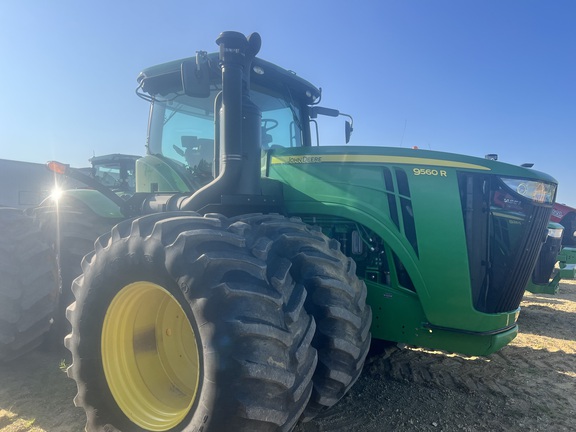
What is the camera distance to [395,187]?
2926mm

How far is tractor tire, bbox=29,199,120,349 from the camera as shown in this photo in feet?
12.8

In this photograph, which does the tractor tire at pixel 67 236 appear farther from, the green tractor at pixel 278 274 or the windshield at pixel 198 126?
the windshield at pixel 198 126

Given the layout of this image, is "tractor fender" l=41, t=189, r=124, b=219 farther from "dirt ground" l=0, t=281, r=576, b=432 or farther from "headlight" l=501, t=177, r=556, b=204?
"headlight" l=501, t=177, r=556, b=204

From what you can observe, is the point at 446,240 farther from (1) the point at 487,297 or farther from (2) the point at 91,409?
(2) the point at 91,409

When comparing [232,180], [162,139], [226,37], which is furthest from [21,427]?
[226,37]

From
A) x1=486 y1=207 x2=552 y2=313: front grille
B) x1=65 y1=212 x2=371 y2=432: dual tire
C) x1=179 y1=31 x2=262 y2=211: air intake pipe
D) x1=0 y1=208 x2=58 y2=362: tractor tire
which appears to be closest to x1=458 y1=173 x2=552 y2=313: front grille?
x1=486 y1=207 x2=552 y2=313: front grille

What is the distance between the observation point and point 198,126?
380 cm

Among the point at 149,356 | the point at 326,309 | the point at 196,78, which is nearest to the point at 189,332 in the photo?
the point at 149,356

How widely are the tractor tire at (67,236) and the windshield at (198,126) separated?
2.87 feet

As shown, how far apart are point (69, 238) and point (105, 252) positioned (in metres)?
1.69

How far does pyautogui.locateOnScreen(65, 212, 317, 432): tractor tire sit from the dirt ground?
0.64 meters

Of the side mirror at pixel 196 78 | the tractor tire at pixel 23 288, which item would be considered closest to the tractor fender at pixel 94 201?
the tractor tire at pixel 23 288

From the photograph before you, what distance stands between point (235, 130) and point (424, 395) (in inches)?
99.4

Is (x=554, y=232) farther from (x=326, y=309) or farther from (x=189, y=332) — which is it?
(x=189, y=332)
